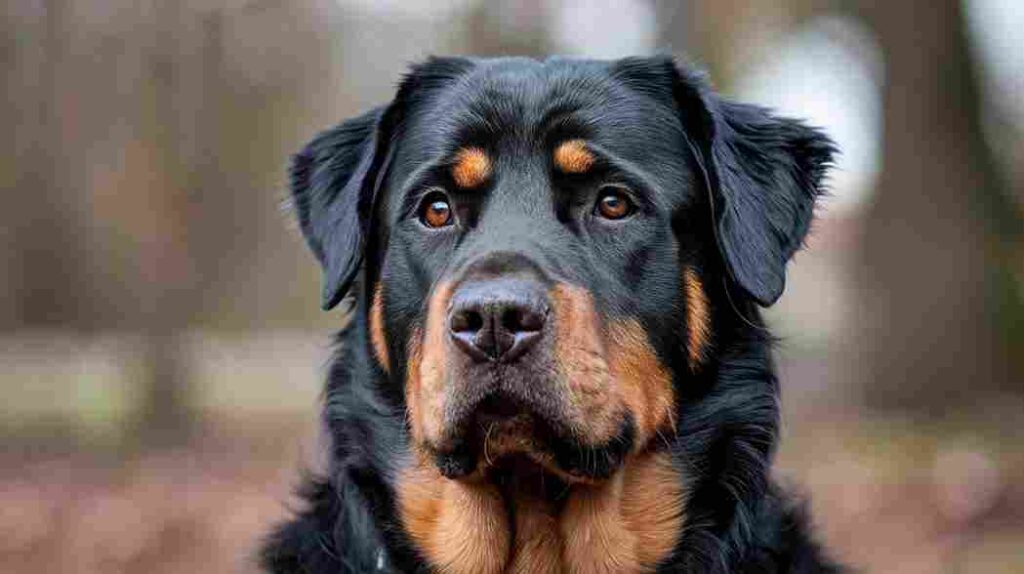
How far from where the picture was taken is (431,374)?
155 inches

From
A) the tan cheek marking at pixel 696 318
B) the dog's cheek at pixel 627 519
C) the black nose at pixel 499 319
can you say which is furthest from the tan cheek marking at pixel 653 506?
the black nose at pixel 499 319

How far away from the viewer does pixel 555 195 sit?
432 centimetres

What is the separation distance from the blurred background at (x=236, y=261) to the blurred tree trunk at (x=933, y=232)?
2cm

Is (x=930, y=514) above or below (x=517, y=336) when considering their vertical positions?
below

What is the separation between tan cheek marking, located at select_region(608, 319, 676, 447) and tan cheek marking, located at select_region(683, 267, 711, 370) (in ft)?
0.52

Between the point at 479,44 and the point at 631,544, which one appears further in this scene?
the point at 479,44

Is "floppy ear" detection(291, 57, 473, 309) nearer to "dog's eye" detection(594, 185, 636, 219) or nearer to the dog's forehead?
the dog's forehead

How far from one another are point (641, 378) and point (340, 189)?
1.39 metres

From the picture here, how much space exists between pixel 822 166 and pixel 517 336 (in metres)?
1.53

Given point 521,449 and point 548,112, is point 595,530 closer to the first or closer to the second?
point 521,449

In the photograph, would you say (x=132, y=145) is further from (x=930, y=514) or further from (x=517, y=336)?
(x=517, y=336)

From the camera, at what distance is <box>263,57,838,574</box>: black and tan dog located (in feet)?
13.5

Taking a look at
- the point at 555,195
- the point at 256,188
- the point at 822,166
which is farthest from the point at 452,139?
the point at 256,188

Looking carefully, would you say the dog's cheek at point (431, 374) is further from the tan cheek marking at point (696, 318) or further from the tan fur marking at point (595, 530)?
the tan cheek marking at point (696, 318)
